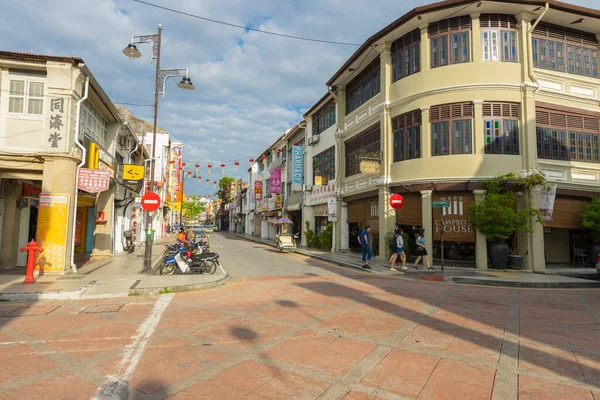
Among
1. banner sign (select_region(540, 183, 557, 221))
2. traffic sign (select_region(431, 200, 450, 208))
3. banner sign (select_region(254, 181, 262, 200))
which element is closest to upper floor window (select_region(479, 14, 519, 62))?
banner sign (select_region(540, 183, 557, 221))

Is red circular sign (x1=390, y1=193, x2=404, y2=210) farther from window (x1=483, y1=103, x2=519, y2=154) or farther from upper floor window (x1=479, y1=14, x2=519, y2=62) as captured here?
upper floor window (x1=479, y1=14, x2=519, y2=62)

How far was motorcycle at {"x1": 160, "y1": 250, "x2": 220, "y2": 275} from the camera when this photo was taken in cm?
1260

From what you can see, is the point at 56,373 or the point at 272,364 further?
the point at 272,364

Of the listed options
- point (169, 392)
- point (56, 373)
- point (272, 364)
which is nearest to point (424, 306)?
point (272, 364)

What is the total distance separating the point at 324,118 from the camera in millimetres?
26938

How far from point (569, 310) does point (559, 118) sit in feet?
36.6

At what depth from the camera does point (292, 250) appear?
2473cm

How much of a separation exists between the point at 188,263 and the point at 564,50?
18.4 meters

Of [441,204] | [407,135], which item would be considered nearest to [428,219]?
[441,204]

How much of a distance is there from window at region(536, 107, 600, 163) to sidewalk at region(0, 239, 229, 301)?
14363mm

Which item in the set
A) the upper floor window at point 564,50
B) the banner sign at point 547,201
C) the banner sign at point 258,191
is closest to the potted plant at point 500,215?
the banner sign at point 547,201

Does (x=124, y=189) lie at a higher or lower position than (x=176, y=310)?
higher

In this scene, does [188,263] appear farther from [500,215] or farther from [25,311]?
[500,215]

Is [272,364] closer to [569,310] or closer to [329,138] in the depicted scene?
[569,310]
